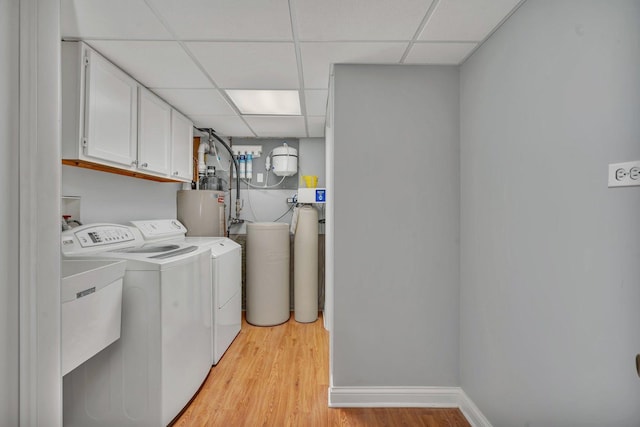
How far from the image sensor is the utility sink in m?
1.04

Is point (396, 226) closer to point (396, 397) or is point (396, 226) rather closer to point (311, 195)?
point (396, 397)

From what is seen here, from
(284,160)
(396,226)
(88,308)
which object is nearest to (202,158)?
(284,160)

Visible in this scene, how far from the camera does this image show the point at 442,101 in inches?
65.7

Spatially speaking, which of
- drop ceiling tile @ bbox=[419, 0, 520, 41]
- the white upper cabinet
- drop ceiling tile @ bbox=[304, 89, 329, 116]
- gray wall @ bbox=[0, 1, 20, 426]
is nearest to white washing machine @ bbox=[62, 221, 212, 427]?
the white upper cabinet

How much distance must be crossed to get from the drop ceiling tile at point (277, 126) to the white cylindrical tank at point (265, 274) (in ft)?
3.13

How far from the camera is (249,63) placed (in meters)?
1.63

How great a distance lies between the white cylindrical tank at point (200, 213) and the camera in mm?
2818

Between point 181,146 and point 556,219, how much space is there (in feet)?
8.47

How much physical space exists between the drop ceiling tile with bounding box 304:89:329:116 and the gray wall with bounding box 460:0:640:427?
0.99 metres

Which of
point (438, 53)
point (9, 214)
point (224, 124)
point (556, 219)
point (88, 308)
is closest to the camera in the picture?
point (9, 214)

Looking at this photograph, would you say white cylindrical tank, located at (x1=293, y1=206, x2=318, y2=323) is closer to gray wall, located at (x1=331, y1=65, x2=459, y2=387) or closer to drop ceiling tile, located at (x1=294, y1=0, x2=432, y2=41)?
gray wall, located at (x1=331, y1=65, x2=459, y2=387)

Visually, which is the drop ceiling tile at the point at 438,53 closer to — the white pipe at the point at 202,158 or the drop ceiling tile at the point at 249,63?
the drop ceiling tile at the point at 249,63

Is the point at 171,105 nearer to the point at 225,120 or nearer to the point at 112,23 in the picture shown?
the point at 225,120

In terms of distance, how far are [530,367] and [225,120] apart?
268 cm
